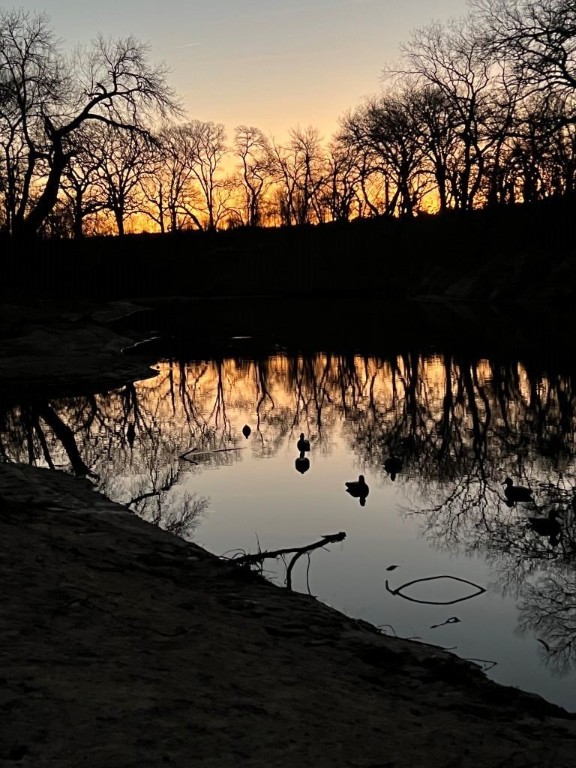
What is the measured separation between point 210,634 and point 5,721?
5.26 feet

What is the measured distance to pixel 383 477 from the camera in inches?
397

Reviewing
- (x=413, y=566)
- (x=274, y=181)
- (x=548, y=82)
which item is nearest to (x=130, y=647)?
(x=413, y=566)

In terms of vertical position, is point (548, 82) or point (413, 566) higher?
point (548, 82)

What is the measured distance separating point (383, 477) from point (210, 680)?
6.28m

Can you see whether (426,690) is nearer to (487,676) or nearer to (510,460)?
(487,676)

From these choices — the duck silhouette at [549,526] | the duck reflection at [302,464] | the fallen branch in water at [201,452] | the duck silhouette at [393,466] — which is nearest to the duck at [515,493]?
the duck silhouette at [549,526]

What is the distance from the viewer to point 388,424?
14.0m

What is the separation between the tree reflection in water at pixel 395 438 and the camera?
7.38m

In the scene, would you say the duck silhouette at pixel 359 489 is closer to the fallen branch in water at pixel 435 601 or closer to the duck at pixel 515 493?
the duck at pixel 515 493

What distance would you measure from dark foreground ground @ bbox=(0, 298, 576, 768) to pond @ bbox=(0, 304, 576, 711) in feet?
2.10

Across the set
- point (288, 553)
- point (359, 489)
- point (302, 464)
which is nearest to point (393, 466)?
point (302, 464)

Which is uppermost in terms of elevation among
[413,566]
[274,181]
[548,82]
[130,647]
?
[274,181]

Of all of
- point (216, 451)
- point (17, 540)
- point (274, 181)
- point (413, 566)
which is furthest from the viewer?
point (274, 181)

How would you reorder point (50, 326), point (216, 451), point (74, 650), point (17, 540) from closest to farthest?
point (74, 650) < point (17, 540) < point (216, 451) < point (50, 326)
